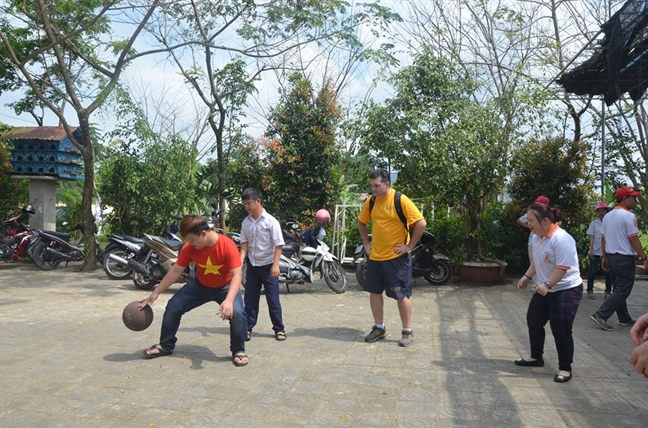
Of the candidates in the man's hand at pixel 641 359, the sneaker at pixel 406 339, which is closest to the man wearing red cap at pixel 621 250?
the sneaker at pixel 406 339

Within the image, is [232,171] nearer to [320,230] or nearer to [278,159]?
[278,159]

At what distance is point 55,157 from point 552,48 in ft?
40.0

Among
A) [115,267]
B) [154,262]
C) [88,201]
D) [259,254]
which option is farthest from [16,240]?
[259,254]

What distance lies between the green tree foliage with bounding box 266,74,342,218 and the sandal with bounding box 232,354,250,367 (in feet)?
25.5

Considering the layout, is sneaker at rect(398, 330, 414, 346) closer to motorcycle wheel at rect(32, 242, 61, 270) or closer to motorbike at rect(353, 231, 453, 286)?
motorbike at rect(353, 231, 453, 286)

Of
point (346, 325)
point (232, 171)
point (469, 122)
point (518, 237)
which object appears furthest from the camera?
point (232, 171)

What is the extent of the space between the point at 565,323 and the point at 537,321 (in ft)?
1.12

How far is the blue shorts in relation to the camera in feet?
21.3

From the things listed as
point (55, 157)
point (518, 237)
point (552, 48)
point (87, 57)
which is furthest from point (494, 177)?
point (55, 157)

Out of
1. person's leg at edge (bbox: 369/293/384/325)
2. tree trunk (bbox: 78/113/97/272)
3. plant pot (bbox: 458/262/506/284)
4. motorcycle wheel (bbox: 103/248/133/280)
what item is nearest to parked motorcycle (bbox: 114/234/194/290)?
motorcycle wheel (bbox: 103/248/133/280)

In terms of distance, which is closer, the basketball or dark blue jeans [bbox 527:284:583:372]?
dark blue jeans [bbox 527:284:583:372]

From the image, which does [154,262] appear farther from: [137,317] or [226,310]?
[226,310]

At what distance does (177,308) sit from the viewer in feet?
19.0

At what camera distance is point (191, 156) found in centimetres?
1422
